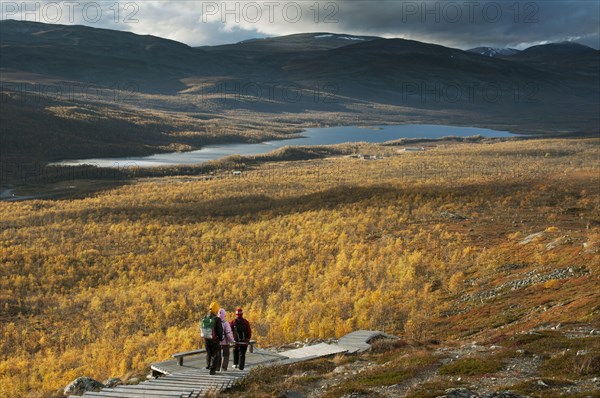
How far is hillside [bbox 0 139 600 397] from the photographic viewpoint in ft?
70.1

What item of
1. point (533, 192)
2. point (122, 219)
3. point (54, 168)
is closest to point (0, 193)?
point (54, 168)

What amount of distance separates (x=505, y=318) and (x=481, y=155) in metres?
91.0

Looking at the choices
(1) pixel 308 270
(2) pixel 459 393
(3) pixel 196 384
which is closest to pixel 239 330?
(3) pixel 196 384

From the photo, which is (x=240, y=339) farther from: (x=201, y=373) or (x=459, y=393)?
(x=459, y=393)

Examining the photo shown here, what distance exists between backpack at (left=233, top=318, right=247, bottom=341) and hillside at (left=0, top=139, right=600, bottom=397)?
210 centimetres

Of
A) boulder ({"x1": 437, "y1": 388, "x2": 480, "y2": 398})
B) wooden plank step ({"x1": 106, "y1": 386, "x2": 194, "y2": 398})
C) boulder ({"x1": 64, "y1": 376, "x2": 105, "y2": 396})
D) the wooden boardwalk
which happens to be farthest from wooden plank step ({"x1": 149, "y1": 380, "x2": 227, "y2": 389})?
boulder ({"x1": 437, "y1": 388, "x2": 480, "y2": 398})

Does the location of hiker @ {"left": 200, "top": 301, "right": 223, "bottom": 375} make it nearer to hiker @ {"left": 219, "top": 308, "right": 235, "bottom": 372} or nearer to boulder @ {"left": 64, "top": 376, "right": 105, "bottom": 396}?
hiker @ {"left": 219, "top": 308, "right": 235, "bottom": 372}

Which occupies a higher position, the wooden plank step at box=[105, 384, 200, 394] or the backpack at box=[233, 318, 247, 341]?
the backpack at box=[233, 318, 247, 341]

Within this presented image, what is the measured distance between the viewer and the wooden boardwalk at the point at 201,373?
1385cm

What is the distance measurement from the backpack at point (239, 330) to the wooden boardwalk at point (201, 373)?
86 centimetres

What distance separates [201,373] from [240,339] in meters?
1.34

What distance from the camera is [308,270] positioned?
1385 inches

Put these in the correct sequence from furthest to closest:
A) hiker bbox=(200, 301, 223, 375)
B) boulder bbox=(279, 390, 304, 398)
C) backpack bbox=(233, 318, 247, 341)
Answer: backpack bbox=(233, 318, 247, 341) < hiker bbox=(200, 301, 223, 375) < boulder bbox=(279, 390, 304, 398)

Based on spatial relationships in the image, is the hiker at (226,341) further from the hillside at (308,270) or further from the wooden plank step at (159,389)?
the hillside at (308,270)
